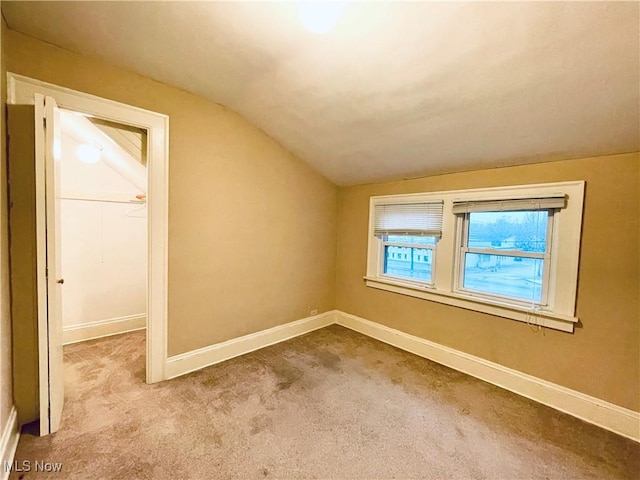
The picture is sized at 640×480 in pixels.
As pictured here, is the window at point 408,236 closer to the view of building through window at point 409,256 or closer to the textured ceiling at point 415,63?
the view of building through window at point 409,256

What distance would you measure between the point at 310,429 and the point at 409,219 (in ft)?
7.56

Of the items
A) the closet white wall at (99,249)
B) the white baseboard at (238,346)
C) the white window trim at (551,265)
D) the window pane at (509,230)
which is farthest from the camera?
the closet white wall at (99,249)

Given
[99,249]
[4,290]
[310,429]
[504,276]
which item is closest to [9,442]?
[4,290]

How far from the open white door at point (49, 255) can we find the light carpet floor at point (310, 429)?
252 millimetres

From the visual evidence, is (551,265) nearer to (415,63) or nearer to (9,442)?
(415,63)

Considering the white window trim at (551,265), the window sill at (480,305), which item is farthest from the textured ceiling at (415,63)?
the window sill at (480,305)

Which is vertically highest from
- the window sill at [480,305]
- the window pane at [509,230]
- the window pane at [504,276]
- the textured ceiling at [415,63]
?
the textured ceiling at [415,63]

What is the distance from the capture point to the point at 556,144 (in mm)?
2047

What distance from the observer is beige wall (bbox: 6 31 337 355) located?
6.63 feet

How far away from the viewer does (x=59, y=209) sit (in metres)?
1.78

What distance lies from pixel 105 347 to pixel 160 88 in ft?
9.03

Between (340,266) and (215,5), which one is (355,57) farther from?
(340,266)

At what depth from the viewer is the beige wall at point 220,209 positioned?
2021 millimetres

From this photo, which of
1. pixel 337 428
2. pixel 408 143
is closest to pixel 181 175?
pixel 408 143
